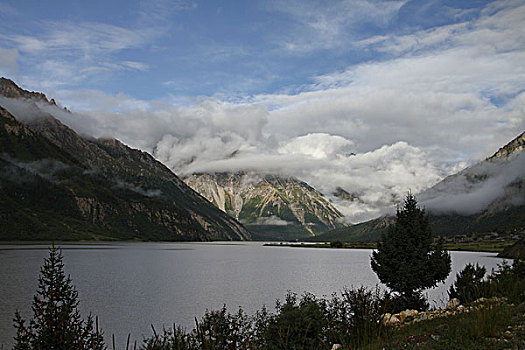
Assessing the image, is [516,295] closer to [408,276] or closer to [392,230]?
[408,276]

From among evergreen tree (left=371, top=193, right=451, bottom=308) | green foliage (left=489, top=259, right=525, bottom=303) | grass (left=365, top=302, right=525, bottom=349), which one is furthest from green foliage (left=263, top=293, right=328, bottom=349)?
evergreen tree (left=371, top=193, right=451, bottom=308)

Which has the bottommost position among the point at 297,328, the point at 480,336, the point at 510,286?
the point at 297,328

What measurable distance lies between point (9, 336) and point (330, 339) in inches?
1365

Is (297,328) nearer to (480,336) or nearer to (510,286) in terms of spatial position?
(480,336)

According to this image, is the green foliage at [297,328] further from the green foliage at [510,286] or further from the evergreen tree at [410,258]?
the evergreen tree at [410,258]

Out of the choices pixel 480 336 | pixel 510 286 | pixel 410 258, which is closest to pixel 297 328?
pixel 480 336

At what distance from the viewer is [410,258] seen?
4119 cm

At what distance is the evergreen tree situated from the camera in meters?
39.9

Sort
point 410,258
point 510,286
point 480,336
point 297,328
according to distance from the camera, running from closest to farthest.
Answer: point 480,336, point 297,328, point 510,286, point 410,258

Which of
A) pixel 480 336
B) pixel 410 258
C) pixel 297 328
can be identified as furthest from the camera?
pixel 410 258

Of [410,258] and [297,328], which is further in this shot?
[410,258]

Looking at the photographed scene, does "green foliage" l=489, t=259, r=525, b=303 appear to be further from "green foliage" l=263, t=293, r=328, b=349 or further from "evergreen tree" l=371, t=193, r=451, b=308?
"evergreen tree" l=371, t=193, r=451, b=308

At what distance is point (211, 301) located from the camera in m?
58.6

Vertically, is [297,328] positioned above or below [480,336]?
below
